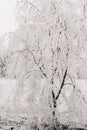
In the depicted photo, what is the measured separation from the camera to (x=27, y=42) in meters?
9.29

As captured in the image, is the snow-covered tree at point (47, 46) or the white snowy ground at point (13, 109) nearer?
the snow-covered tree at point (47, 46)

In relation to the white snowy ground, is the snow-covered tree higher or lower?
higher

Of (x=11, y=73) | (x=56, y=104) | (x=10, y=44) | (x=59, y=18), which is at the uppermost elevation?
(x=59, y=18)

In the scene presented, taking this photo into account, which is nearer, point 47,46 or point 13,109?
point 47,46

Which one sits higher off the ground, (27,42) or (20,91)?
(27,42)

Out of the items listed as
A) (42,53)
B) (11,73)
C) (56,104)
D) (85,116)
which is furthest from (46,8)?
(85,116)

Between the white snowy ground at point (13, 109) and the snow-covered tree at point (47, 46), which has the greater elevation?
the snow-covered tree at point (47, 46)

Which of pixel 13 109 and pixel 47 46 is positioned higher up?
pixel 47 46

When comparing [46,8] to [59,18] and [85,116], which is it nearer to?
[59,18]

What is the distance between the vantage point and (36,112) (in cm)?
960

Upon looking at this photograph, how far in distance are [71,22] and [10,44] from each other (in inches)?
65.4

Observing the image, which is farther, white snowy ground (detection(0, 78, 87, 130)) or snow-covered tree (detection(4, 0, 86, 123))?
white snowy ground (detection(0, 78, 87, 130))

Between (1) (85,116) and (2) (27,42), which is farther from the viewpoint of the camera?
(1) (85,116)

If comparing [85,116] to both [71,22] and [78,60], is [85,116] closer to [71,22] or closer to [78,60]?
[78,60]
